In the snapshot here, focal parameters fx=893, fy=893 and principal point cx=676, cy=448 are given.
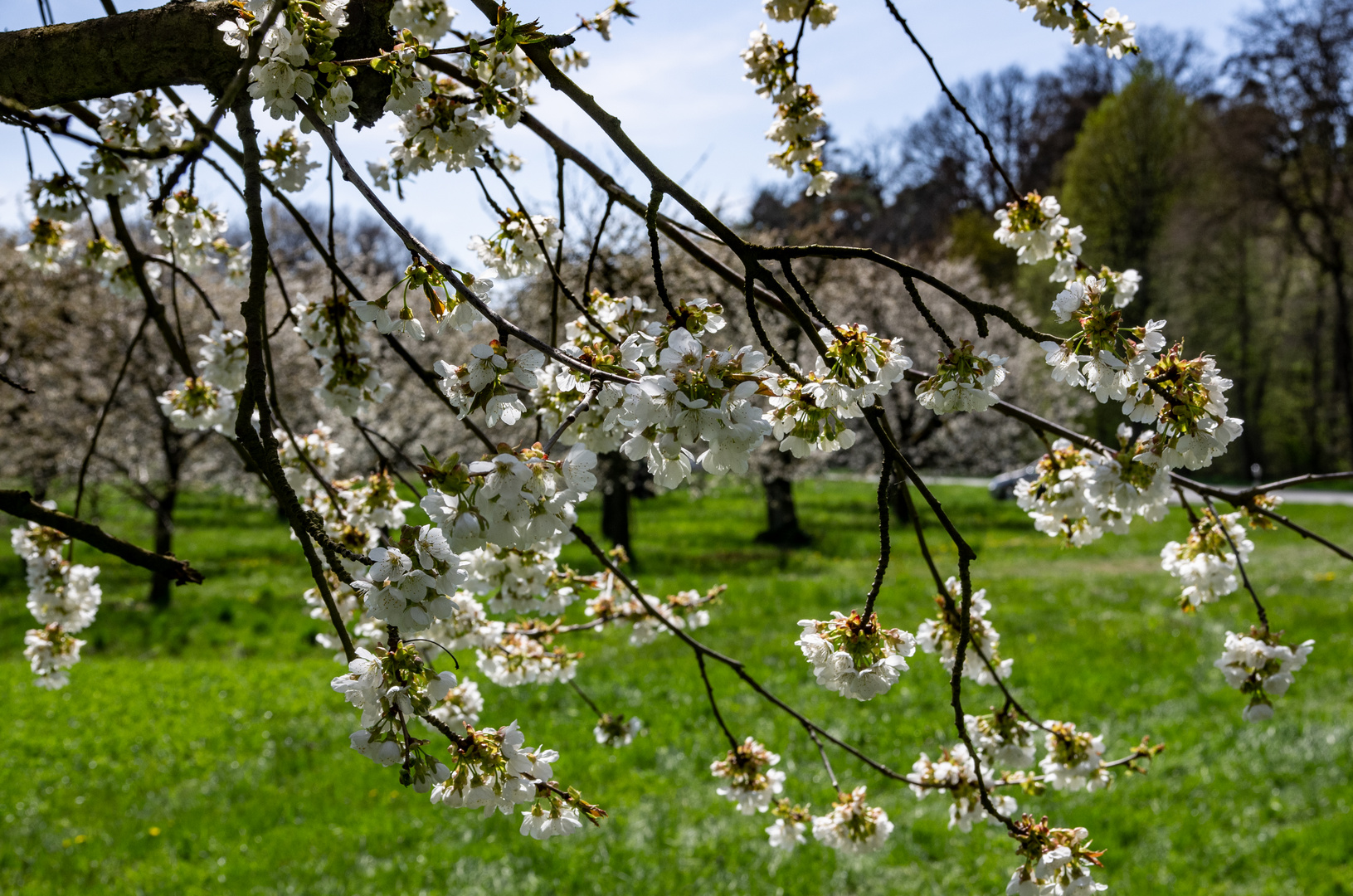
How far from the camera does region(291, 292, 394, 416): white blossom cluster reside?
5.97 ft

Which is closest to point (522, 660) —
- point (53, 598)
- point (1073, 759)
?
point (53, 598)

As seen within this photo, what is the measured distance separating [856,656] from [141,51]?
151 cm

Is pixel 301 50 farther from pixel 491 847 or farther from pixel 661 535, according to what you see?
pixel 661 535

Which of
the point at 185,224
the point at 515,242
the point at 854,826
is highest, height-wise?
the point at 185,224

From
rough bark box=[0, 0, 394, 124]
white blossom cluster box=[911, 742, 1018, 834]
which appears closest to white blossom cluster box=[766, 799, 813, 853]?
white blossom cluster box=[911, 742, 1018, 834]

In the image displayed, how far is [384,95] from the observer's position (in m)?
1.57

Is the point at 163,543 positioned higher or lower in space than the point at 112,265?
lower

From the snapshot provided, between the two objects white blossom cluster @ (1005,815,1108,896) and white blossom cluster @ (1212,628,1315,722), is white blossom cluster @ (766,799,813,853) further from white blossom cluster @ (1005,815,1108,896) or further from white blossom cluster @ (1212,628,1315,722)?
white blossom cluster @ (1212,628,1315,722)

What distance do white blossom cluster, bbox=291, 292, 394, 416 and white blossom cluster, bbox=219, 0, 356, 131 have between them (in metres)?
0.61

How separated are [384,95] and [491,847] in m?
3.73

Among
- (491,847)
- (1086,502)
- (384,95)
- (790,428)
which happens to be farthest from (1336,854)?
(384,95)

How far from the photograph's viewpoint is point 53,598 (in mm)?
2432

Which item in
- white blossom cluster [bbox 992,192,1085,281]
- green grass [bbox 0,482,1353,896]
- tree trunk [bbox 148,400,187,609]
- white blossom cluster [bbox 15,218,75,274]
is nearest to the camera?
white blossom cluster [bbox 992,192,1085,281]

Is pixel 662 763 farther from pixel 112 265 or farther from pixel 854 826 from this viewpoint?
pixel 112 265
